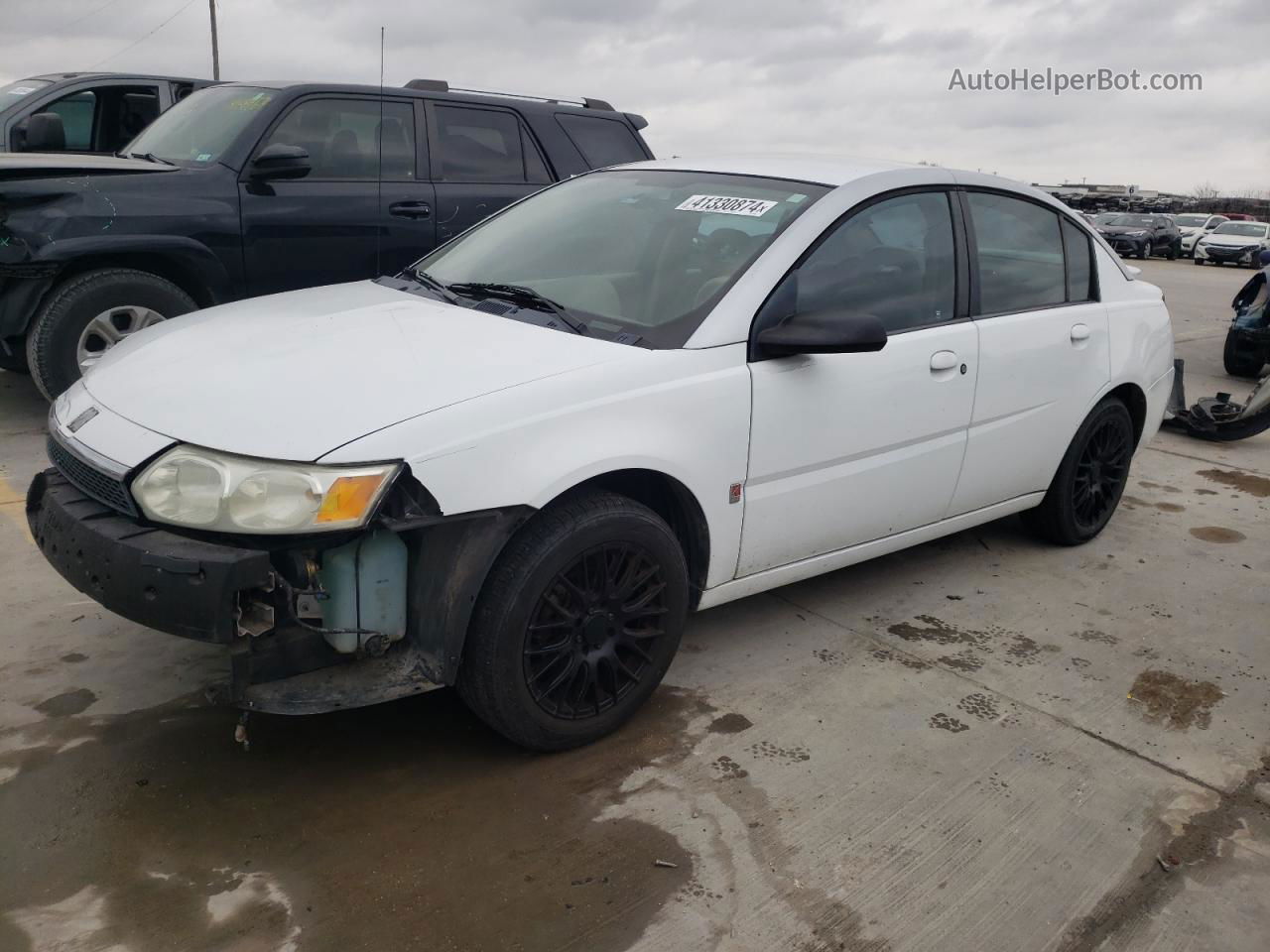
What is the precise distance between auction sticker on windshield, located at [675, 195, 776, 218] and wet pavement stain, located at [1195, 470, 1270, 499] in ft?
12.7

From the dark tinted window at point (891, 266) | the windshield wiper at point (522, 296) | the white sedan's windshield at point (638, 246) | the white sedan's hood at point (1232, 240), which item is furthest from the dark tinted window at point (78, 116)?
the white sedan's hood at point (1232, 240)

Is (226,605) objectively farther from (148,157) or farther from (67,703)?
(148,157)

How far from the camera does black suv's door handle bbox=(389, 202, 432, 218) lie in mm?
6402

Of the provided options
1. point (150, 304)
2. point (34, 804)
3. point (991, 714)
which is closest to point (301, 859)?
point (34, 804)

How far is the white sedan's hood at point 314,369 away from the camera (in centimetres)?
262

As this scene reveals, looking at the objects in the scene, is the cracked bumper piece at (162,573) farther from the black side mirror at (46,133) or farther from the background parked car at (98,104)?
the background parked car at (98,104)

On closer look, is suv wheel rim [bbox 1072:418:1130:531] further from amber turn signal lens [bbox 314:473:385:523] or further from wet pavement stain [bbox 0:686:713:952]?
amber turn signal lens [bbox 314:473:385:523]

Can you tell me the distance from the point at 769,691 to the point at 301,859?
1523 millimetres

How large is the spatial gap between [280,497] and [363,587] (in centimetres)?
30

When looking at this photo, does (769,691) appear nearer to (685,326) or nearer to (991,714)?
(991,714)

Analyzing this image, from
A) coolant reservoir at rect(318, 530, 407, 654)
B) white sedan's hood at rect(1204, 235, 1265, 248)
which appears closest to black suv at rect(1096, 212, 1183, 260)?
white sedan's hood at rect(1204, 235, 1265, 248)

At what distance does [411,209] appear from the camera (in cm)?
645

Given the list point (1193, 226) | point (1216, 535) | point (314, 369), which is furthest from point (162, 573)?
point (1193, 226)

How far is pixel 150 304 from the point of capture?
577cm
